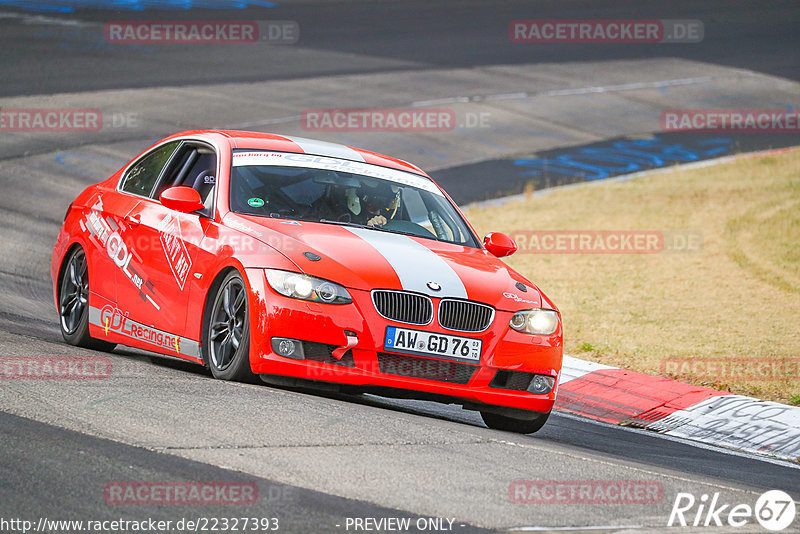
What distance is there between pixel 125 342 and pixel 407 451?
3.15 metres

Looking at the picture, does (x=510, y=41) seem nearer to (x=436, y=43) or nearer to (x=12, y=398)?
(x=436, y=43)

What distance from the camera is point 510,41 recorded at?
1318 inches

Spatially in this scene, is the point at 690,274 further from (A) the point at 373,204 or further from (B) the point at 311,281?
(B) the point at 311,281

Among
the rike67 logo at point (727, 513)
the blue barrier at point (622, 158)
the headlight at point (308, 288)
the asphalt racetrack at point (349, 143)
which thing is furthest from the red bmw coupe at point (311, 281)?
the blue barrier at point (622, 158)

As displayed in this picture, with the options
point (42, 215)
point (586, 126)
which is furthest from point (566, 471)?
point (586, 126)

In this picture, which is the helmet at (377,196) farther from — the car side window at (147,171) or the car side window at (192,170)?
the car side window at (147,171)

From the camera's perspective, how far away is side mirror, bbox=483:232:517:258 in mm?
8680

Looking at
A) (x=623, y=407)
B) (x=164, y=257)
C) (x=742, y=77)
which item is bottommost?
(x=623, y=407)

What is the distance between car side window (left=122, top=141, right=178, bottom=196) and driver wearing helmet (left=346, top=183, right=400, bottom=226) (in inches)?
60.8

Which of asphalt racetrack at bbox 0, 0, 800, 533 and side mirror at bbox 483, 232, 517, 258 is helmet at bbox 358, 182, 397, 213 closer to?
side mirror at bbox 483, 232, 517, 258

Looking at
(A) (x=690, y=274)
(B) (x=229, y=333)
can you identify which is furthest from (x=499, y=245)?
(A) (x=690, y=274)

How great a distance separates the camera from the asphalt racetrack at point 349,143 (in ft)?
17.7

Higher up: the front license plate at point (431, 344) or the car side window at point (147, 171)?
the car side window at point (147, 171)

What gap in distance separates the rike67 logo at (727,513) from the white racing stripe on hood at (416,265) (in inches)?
78.8
